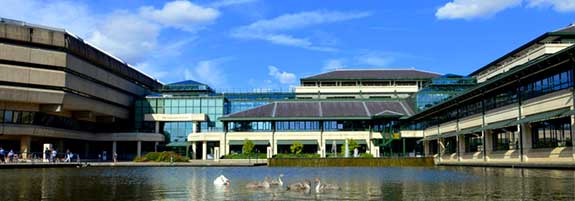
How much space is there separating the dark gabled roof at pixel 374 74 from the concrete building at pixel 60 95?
42.7 meters

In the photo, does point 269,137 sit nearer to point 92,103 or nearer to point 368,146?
point 368,146

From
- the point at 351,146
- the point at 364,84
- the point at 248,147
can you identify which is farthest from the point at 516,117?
the point at 364,84

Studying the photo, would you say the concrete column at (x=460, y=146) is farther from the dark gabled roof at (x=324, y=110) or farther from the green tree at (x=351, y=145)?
the green tree at (x=351, y=145)

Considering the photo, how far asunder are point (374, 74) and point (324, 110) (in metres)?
38.8

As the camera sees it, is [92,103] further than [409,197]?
Yes

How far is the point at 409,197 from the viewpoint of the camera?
837 inches

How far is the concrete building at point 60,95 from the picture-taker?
3445 inches

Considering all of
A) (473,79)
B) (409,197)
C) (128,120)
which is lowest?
(409,197)

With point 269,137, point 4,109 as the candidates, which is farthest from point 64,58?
point 269,137

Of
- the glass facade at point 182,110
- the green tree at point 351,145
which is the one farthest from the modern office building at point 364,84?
the green tree at point 351,145

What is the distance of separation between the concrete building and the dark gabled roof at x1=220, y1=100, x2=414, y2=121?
77.4 feet

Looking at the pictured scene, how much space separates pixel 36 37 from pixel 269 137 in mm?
38732

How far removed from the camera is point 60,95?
9119 cm

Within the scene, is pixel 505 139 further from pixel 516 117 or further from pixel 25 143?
pixel 25 143
